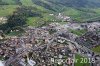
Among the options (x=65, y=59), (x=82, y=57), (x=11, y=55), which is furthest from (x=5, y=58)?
(x=82, y=57)

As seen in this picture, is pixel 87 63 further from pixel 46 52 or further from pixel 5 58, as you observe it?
pixel 5 58

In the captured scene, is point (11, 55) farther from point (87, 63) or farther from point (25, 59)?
point (87, 63)

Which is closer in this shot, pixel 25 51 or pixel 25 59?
pixel 25 59

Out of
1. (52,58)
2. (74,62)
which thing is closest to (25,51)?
(52,58)

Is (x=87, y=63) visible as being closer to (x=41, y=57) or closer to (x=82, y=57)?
(x=82, y=57)

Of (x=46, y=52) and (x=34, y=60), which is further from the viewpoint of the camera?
(x=46, y=52)

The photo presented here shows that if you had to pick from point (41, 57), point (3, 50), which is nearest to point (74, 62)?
point (41, 57)

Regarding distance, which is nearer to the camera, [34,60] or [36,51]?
[34,60]
